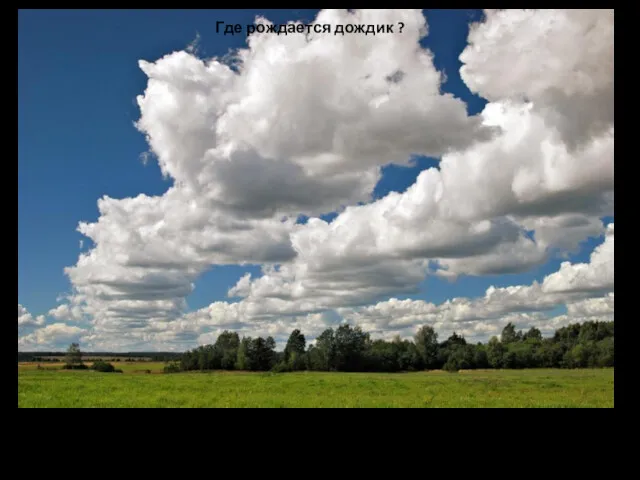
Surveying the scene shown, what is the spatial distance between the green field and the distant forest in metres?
0.43

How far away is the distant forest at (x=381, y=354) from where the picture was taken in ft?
67.6

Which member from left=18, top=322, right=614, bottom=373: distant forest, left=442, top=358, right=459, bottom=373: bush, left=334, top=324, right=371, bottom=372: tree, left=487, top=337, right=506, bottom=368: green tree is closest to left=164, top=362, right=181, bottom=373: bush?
left=18, top=322, right=614, bottom=373: distant forest

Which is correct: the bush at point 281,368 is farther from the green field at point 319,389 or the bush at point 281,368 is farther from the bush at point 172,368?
the bush at point 172,368

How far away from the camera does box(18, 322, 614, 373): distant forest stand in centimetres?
2059

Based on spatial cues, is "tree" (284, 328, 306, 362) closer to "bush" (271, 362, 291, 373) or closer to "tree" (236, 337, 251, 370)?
"bush" (271, 362, 291, 373)

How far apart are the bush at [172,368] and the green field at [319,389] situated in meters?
0.28

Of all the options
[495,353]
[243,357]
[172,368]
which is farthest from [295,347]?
[495,353]

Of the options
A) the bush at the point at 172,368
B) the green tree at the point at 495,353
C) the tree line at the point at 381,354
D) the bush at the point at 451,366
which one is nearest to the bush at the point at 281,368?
the tree line at the point at 381,354

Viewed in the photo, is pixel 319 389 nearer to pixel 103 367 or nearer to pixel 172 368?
pixel 172 368
